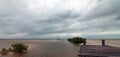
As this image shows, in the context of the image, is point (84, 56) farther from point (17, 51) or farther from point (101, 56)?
point (17, 51)

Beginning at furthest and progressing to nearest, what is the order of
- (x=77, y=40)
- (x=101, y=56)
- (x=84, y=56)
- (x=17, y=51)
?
(x=77, y=40)
(x=17, y=51)
(x=84, y=56)
(x=101, y=56)

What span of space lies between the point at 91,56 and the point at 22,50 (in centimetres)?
2193

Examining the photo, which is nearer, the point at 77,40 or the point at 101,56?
the point at 101,56

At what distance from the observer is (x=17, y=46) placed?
2958 cm

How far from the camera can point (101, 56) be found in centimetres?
1000

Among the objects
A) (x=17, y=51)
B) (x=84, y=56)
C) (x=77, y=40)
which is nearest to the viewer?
(x=84, y=56)

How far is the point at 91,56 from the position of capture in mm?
10320

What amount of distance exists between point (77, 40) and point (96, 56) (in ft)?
124

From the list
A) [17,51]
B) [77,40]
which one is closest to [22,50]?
[17,51]

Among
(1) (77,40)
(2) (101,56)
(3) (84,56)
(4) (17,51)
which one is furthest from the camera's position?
(1) (77,40)

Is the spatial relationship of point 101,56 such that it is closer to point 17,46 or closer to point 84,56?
point 84,56

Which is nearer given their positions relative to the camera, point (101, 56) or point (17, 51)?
point (101, 56)

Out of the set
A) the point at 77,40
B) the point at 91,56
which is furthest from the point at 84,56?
the point at 77,40

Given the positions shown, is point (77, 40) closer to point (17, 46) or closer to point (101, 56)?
point (17, 46)
